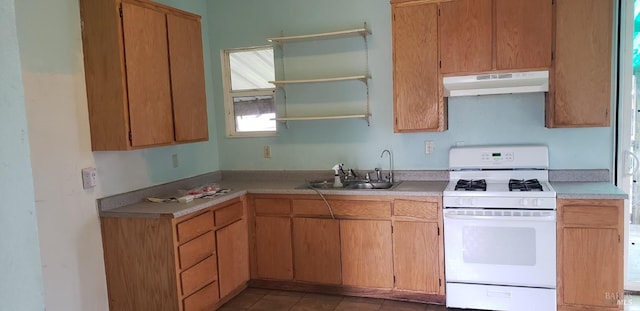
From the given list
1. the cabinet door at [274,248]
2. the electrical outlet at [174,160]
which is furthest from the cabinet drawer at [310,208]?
the electrical outlet at [174,160]

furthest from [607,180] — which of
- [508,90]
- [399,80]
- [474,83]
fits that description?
[399,80]

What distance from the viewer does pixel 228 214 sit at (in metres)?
3.66

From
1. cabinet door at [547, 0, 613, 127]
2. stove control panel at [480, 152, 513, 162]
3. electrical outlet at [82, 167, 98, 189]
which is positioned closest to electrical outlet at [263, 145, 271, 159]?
electrical outlet at [82, 167, 98, 189]

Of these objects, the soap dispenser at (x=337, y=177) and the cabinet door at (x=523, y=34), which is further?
the soap dispenser at (x=337, y=177)

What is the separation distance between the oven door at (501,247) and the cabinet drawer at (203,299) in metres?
1.74

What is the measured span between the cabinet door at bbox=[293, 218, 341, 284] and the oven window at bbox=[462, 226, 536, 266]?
100cm

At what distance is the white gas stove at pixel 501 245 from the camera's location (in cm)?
312

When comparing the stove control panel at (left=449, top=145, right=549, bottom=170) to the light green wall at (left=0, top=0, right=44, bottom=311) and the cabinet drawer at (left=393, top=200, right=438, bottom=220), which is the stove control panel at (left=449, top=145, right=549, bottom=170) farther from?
the light green wall at (left=0, top=0, right=44, bottom=311)

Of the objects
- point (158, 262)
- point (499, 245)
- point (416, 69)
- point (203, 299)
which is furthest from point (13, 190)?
point (416, 69)

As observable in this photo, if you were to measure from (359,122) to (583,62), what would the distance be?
176 cm

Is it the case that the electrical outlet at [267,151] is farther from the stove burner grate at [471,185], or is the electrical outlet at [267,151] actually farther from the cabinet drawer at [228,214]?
the stove burner grate at [471,185]

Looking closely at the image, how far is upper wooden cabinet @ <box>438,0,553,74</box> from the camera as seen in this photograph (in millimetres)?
3277

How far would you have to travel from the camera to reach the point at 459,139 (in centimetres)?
382

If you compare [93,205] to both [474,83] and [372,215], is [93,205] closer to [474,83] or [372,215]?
[372,215]
